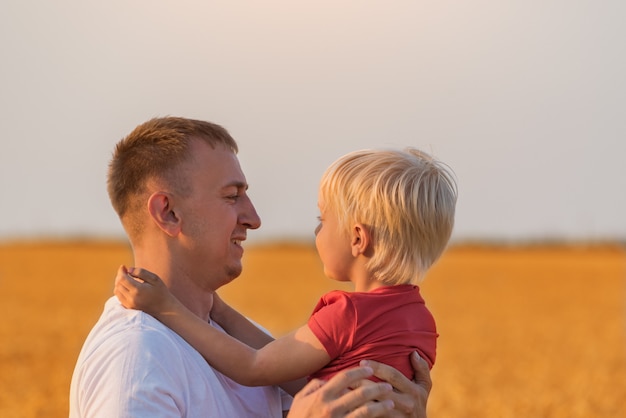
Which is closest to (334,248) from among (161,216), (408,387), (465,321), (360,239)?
(360,239)

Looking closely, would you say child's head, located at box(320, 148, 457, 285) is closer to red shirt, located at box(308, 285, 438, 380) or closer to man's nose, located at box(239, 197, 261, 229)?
red shirt, located at box(308, 285, 438, 380)

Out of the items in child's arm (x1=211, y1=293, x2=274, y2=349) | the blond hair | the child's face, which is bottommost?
child's arm (x1=211, y1=293, x2=274, y2=349)

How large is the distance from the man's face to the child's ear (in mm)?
485

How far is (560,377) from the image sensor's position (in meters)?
19.9

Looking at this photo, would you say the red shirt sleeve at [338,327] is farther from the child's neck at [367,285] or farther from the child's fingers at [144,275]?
the child's fingers at [144,275]

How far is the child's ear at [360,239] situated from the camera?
379 centimetres

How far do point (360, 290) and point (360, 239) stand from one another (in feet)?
0.65

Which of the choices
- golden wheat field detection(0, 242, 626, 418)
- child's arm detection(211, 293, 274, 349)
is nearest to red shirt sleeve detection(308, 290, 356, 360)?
child's arm detection(211, 293, 274, 349)

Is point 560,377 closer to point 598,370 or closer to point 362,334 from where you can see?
point 598,370

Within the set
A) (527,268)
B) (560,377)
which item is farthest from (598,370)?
(527,268)

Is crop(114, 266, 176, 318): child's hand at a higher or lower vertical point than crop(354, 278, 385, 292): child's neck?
lower

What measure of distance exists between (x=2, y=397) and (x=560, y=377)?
1050cm

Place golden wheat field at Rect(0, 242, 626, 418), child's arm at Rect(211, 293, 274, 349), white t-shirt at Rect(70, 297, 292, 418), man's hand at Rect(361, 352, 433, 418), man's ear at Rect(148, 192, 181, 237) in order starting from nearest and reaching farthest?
white t-shirt at Rect(70, 297, 292, 418)
man's hand at Rect(361, 352, 433, 418)
man's ear at Rect(148, 192, 181, 237)
child's arm at Rect(211, 293, 274, 349)
golden wheat field at Rect(0, 242, 626, 418)

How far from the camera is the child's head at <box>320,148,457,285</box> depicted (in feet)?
12.3
